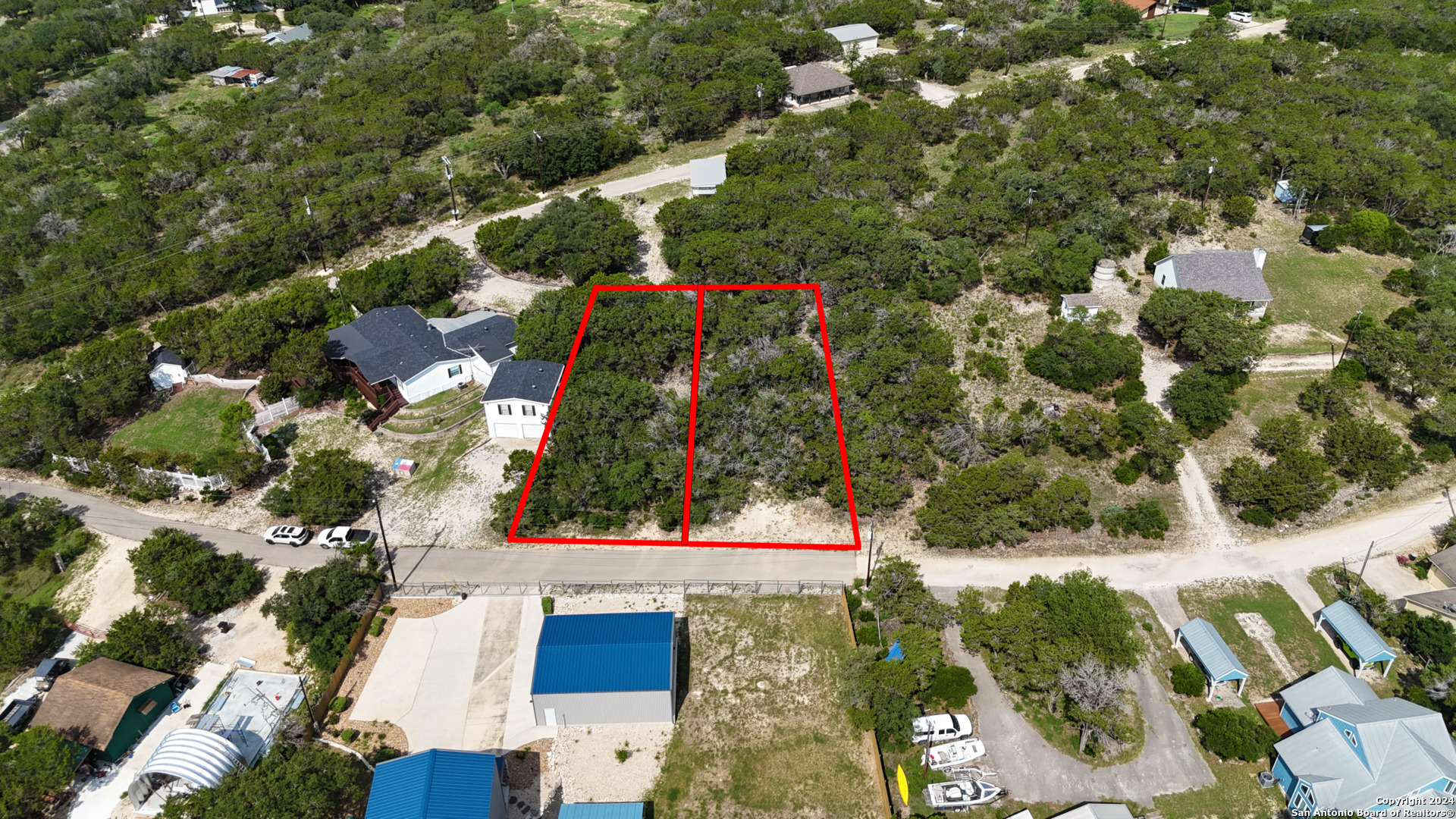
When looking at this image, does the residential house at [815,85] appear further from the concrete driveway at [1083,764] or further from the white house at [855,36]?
the concrete driveway at [1083,764]

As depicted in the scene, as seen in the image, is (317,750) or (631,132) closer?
(317,750)

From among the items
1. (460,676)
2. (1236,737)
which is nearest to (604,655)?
(460,676)

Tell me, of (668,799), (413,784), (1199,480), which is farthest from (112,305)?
(1199,480)

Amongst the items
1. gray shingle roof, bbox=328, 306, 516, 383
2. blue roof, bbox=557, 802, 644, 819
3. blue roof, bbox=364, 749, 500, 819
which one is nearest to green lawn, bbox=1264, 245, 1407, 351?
blue roof, bbox=557, 802, 644, 819

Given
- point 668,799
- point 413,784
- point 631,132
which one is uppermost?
point 631,132

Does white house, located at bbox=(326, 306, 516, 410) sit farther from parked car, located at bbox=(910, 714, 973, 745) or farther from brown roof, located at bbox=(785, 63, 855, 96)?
brown roof, located at bbox=(785, 63, 855, 96)

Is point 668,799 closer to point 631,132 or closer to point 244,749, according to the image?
point 244,749

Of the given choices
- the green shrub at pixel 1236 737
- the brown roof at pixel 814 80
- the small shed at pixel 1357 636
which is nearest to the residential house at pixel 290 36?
the brown roof at pixel 814 80
